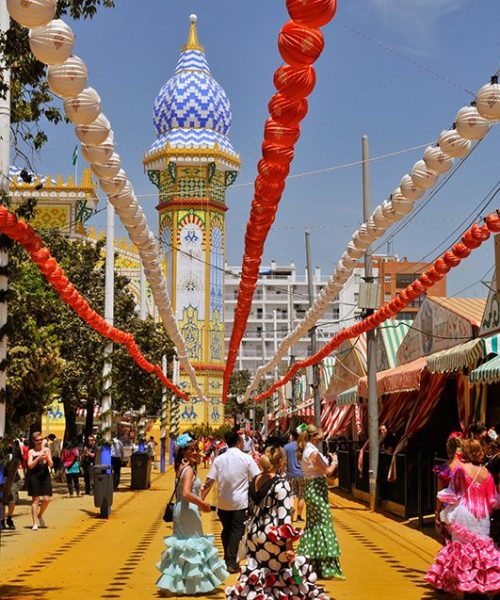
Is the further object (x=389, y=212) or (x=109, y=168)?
(x=389, y=212)

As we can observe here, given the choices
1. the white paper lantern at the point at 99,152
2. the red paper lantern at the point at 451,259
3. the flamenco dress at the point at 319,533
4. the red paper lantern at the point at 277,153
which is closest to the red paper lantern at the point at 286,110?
the red paper lantern at the point at 277,153

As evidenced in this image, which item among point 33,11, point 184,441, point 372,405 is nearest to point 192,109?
point 372,405

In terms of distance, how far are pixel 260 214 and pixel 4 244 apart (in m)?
2.59

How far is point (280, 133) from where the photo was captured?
7.71 m

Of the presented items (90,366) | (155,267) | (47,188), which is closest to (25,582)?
(155,267)

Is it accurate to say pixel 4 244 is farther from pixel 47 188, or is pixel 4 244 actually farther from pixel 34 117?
pixel 47 188

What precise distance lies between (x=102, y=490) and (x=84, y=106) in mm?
13199

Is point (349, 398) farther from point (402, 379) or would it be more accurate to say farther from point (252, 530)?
point (252, 530)

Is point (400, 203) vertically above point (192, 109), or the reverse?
point (192, 109)

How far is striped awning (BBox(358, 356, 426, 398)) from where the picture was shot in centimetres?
1897

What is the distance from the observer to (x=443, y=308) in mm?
19125

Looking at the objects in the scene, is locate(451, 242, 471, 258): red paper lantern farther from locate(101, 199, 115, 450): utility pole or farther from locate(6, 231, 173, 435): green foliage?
locate(101, 199, 115, 450): utility pole

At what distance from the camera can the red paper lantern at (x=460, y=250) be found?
1263 cm

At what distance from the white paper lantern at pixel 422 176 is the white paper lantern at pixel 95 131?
12.6 feet
